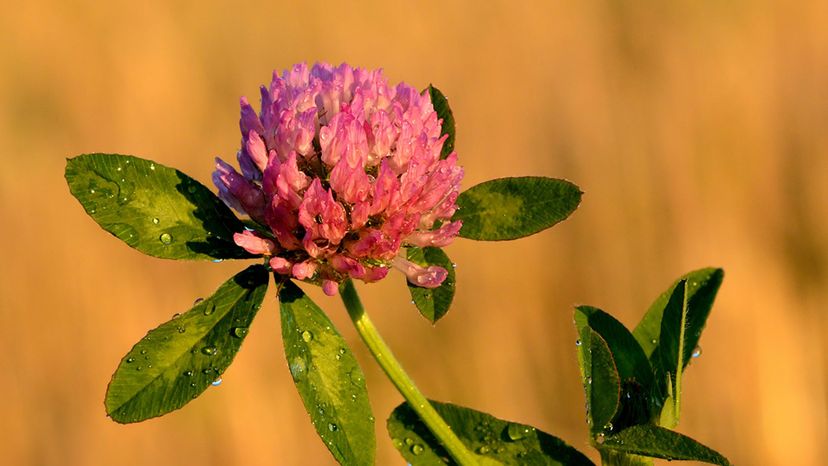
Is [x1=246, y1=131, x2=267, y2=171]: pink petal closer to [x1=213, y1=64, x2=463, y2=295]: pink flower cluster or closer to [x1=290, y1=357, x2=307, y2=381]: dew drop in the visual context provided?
[x1=213, y1=64, x2=463, y2=295]: pink flower cluster

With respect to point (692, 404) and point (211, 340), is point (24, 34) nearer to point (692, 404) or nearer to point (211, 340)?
point (692, 404)

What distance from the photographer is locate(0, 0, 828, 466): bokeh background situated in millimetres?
3121

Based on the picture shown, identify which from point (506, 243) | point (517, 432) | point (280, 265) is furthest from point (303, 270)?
point (506, 243)

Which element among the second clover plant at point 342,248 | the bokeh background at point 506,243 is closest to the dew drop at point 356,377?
the second clover plant at point 342,248

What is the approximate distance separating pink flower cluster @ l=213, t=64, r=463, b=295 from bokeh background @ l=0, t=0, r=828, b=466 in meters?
2.12

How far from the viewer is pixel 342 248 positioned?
0.83m

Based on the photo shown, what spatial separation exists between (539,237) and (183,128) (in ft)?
4.07

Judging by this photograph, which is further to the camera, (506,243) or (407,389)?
(506,243)

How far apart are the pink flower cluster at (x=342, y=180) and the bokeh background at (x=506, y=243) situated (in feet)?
6.95

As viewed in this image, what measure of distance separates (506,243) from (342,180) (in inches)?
100

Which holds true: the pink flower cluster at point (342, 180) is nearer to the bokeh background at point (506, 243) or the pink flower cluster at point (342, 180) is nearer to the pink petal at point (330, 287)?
the pink petal at point (330, 287)

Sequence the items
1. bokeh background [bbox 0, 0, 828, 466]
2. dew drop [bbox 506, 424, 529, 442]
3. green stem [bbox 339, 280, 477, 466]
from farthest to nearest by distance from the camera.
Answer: bokeh background [bbox 0, 0, 828, 466] < dew drop [bbox 506, 424, 529, 442] < green stem [bbox 339, 280, 477, 466]

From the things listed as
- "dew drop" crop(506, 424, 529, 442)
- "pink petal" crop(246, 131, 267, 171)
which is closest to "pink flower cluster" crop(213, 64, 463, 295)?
"pink petal" crop(246, 131, 267, 171)

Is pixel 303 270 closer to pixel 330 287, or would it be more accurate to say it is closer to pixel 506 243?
pixel 330 287
